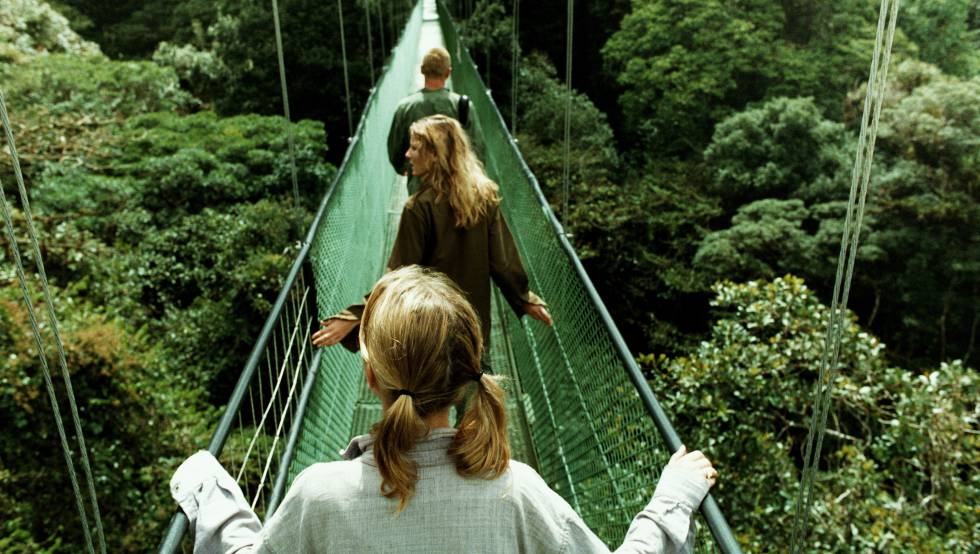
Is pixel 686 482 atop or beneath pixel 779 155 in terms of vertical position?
atop

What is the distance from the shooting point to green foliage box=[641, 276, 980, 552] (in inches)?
141

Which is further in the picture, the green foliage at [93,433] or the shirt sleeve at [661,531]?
the green foliage at [93,433]

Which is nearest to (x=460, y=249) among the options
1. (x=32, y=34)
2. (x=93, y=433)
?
(x=93, y=433)

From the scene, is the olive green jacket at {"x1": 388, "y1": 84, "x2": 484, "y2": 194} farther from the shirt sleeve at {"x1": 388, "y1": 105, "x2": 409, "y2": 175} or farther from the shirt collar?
the shirt collar

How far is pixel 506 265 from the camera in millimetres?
1635

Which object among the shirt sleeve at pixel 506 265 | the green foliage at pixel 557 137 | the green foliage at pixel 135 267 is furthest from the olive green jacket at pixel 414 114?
the green foliage at pixel 557 137

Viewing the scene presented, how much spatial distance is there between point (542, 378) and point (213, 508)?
155cm

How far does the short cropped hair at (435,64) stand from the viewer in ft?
7.76

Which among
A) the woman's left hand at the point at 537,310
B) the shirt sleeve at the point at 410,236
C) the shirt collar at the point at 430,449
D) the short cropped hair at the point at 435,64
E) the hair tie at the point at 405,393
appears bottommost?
the woman's left hand at the point at 537,310

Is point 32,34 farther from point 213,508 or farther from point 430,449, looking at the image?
point 430,449

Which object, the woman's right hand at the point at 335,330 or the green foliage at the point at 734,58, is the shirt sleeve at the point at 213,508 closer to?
the woman's right hand at the point at 335,330

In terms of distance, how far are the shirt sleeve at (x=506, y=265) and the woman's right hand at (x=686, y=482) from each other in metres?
0.76

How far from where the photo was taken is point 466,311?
2.56 feet

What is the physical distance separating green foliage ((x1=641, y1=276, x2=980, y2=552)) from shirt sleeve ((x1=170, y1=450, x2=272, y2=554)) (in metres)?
3.18
